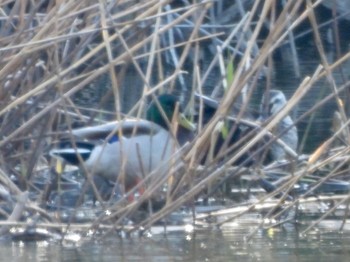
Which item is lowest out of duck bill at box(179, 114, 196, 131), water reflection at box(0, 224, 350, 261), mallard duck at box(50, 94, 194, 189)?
water reflection at box(0, 224, 350, 261)

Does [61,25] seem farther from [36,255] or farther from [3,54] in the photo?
[36,255]

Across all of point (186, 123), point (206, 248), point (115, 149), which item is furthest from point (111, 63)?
point (186, 123)

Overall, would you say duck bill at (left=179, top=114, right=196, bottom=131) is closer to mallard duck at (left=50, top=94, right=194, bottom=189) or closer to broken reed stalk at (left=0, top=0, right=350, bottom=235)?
mallard duck at (left=50, top=94, right=194, bottom=189)

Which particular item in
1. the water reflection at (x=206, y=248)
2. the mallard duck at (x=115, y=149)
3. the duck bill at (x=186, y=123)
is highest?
the duck bill at (x=186, y=123)

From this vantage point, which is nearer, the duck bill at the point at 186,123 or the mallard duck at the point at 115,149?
the mallard duck at the point at 115,149

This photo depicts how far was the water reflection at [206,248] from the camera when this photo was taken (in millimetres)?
4691

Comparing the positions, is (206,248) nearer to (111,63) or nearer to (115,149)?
(111,63)

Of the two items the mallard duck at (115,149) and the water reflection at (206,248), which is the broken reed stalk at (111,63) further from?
the mallard duck at (115,149)

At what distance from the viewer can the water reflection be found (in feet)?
15.4

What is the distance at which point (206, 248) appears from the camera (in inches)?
193

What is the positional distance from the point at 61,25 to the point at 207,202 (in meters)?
1.13

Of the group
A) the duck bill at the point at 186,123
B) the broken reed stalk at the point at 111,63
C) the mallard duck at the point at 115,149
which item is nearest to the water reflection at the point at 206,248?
the broken reed stalk at the point at 111,63

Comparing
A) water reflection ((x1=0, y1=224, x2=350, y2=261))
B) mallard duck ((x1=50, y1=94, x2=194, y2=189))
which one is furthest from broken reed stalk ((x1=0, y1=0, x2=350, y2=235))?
mallard duck ((x1=50, y1=94, x2=194, y2=189))

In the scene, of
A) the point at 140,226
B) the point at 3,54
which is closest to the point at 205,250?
the point at 140,226
